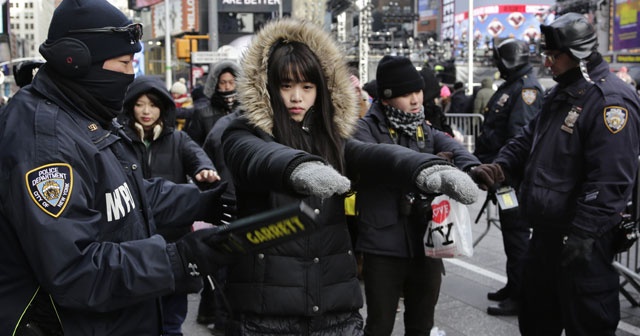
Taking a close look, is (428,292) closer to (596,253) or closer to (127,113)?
(596,253)

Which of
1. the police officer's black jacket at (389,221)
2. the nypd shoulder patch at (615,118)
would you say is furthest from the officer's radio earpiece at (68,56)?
the nypd shoulder patch at (615,118)

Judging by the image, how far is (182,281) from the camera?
7.11ft

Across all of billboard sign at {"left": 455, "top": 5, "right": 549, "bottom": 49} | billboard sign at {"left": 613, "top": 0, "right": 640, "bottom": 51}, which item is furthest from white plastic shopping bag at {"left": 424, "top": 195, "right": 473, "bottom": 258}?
billboard sign at {"left": 455, "top": 5, "right": 549, "bottom": 49}

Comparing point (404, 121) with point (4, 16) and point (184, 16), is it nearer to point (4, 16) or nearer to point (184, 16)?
point (4, 16)

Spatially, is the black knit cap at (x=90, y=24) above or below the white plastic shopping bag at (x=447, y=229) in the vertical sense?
above

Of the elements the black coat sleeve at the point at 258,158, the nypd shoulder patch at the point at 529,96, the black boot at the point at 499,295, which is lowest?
the black boot at the point at 499,295

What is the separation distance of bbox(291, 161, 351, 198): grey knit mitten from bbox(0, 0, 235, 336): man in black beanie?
308 millimetres

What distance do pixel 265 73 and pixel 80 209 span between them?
1.06 metres

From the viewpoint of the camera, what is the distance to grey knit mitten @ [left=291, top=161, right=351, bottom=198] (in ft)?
6.96

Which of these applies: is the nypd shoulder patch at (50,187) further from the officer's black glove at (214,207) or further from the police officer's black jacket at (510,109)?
the police officer's black jacket at (510,109)

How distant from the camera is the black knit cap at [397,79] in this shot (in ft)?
14.0

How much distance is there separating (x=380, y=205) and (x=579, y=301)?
1171 mm

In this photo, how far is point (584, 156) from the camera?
3846 millimetres

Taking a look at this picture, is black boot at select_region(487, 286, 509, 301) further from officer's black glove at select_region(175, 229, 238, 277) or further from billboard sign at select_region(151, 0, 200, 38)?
billboard sign at select_region(151, 0, 200, 38)
